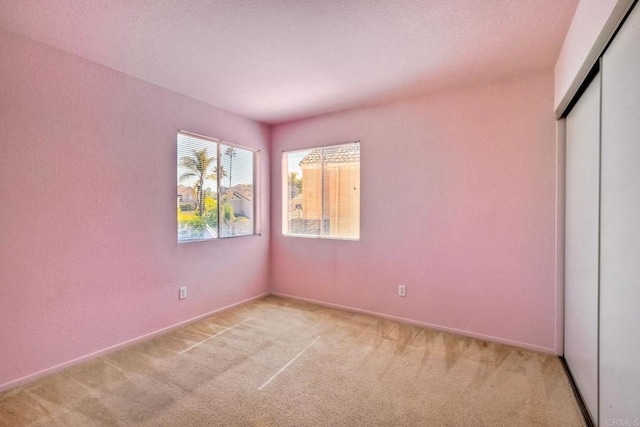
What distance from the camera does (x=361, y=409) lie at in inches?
71.0

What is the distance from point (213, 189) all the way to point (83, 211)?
4.23 feet

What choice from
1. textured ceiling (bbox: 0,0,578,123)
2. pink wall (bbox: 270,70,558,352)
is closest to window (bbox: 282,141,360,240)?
pink wall (bbox: 270,70,558,352)

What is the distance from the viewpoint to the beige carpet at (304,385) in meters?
1.73

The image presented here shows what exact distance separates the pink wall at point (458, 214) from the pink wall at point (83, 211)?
5.97 feet

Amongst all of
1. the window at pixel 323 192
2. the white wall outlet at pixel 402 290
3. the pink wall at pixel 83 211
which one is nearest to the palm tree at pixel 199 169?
the pink wall at pixel 83 211

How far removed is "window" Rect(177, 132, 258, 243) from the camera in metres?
3.14

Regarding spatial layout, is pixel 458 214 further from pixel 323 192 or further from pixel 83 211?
pixel 83 211

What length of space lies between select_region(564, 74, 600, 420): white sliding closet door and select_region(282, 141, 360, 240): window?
6.47 ft

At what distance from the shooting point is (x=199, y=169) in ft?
10.7

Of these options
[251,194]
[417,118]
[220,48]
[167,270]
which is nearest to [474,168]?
[417,118]

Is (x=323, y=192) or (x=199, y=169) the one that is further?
(x=323, y=192)

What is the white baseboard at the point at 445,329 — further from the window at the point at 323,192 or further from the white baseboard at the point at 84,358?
the white baseboard at the point at 84,358

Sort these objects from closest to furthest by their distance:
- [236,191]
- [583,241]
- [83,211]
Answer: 1. [583,241]
2. [83,211]
3. [236,191]

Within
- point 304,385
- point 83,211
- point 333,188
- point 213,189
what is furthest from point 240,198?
point 304,385
